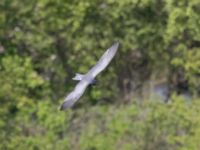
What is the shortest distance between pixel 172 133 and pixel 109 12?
177 cm

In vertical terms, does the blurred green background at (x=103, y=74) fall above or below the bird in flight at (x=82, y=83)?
below

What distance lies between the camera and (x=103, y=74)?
10.7m

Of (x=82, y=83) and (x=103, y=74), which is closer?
(x=82, y=83)

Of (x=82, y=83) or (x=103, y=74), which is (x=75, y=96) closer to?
(x=82, y=83)

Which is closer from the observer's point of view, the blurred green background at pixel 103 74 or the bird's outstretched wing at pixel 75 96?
the bird's outstretched wing at pixel 75 96

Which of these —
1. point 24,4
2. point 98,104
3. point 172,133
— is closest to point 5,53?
point 24,4

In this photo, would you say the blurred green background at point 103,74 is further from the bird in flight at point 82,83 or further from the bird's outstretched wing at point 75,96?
the bird's outstretched wing at point 75,96

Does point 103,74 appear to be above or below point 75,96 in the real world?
below

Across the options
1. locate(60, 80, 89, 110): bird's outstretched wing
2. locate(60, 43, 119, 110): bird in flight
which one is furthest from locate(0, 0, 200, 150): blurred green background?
locate(60, 80, 89, 110): bird's outstretched wing

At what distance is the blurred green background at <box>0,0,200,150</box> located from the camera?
373 inches

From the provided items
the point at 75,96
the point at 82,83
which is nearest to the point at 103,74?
the point at 82,83

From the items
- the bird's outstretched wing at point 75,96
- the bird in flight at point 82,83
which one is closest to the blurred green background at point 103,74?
the bird in flight at point 82,83

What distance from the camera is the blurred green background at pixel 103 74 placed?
9.48 metres

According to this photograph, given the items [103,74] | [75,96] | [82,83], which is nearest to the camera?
[75,96]
